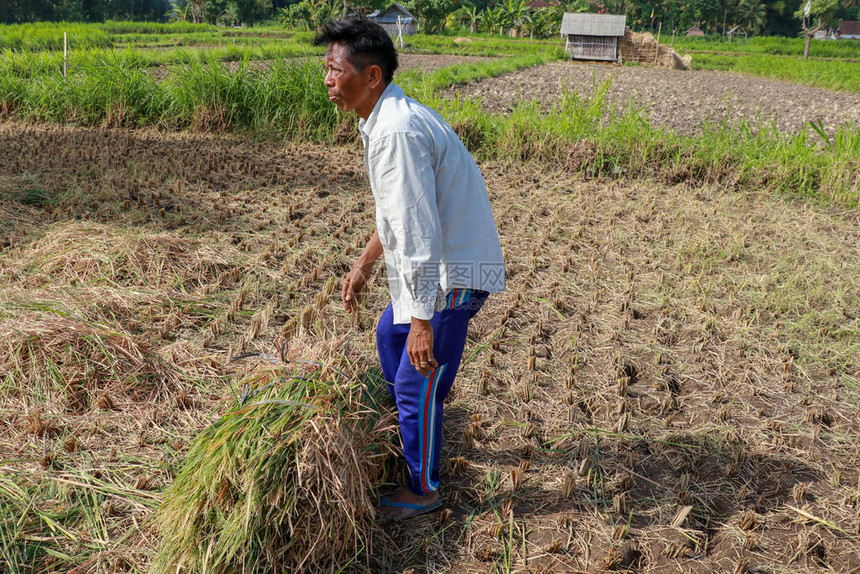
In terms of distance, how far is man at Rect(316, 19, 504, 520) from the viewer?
1587 mm

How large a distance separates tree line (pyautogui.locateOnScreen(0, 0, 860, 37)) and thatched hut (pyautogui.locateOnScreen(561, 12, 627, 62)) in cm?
765

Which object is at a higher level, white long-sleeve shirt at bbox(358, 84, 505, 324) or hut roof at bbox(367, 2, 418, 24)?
hut roof at bbox(367, 2, 418, 24)

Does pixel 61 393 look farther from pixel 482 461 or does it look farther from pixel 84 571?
pixel 482 461

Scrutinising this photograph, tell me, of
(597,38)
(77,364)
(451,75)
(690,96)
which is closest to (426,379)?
(77,364)

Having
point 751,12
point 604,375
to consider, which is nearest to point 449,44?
point 604,375

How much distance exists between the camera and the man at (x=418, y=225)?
5.21ft

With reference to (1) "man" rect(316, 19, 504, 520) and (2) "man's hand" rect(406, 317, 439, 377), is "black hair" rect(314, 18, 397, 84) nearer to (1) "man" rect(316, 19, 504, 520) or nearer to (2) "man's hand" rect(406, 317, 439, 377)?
(1) "man" rect(316, 19, 504, 520)

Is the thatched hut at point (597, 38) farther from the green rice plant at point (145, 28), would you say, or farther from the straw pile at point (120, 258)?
the straw pile at point (120, 258)

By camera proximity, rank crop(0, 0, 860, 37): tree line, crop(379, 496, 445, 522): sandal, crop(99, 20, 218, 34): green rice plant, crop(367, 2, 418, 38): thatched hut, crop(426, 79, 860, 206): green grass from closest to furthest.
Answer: crop(379, 496, 445, 522): sandal → crop(426, 79, 860, 206): green grass → crop(99, 20, 218, 34): green rice plant → crop(0, 0, 860, 37): tree line → crop(367, 2, 418, 38): thatched hut

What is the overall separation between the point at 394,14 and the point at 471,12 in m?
5.32

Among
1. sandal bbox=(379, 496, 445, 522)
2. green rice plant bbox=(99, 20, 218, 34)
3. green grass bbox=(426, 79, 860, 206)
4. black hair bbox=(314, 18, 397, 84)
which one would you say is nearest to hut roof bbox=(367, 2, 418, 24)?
green rice plant bbox=(99, 20, 218, 34)

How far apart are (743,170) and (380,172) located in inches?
201

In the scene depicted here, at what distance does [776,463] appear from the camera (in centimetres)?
235

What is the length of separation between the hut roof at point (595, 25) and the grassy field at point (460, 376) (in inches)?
740
